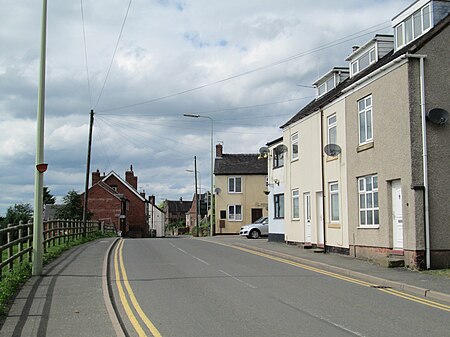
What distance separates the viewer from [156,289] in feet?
41.6

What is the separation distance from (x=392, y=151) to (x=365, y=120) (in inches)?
96.9

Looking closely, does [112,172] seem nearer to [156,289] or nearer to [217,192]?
[217,192]

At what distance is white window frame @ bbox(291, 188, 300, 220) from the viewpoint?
89.8 ft

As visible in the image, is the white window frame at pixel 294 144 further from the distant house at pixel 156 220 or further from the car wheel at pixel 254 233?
the distant house at pixel 156 220

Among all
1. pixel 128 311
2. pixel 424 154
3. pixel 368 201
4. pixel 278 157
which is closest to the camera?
pixel 128 311

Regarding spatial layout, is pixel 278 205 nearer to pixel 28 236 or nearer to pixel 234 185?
pixel 28 236

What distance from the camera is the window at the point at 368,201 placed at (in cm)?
1886

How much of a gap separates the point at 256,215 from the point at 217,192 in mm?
4618

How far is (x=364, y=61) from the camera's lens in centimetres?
2330

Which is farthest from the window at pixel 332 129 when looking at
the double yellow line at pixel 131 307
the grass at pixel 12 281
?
the grass at pixel 12 281

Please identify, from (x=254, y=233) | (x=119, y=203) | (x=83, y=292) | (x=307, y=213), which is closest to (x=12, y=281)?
(x=83, y=292)

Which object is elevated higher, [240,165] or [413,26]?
[413,26]

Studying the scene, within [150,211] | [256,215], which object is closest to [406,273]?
[256,215]

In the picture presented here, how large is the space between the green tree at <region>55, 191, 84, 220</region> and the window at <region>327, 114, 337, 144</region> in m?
36.5
